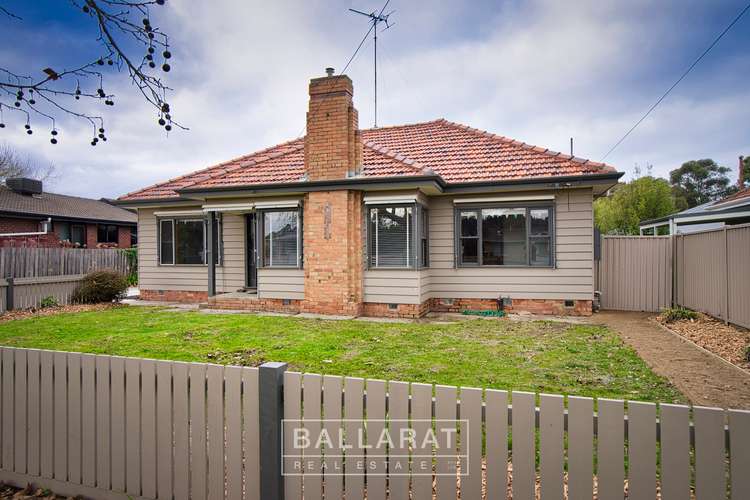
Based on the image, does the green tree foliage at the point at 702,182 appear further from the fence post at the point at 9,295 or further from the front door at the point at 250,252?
the fence post at the point at 9,295

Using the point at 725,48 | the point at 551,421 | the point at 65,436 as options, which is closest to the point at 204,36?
the point at 65,436

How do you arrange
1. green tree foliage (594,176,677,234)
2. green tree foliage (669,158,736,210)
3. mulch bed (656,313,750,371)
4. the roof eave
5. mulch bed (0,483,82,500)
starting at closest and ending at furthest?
mulch bed (0,483,82,500) < mulch bed (656,313,750,371) < the roof eave < green tree foliage (594,176,677,234) < green tree foliage (669,158,736,210)

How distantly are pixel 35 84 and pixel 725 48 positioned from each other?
468 inches

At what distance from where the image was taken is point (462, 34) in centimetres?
1091

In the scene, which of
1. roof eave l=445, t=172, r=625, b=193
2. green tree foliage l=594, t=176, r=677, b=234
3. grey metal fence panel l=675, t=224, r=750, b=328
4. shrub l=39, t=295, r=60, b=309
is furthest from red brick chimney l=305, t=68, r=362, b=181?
green tree foliage l=594, t=176, r=677, b=234

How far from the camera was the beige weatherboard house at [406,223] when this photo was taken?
10.2 metres

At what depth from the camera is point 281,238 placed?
1121 cm

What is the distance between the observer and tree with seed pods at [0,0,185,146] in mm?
3004

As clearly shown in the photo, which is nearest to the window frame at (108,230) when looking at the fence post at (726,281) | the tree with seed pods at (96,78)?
the tree with seed pods at (96,78)

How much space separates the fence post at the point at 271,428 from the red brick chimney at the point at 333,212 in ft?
25.2

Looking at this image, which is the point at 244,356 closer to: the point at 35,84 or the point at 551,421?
the point at 35,84

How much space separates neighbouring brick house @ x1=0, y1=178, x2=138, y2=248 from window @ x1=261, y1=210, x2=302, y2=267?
A: 14.9 meters

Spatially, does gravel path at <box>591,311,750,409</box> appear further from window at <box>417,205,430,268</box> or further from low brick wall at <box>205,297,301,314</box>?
low brick wall at <box>205,297,301,314</box>

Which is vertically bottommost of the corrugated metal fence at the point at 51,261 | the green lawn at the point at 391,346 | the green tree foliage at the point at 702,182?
the green lawn at the point at 391,346
